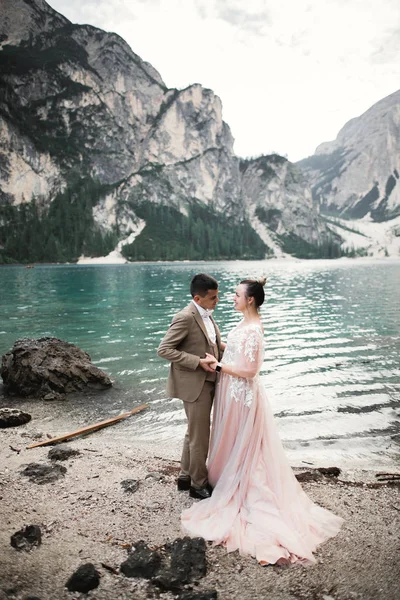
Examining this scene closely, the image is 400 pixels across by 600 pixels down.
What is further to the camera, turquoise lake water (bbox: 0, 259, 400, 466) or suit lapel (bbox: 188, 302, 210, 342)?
turquoise lake water (bbox: 0, 259, 400, 466)

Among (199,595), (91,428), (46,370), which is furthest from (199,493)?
(46,370)

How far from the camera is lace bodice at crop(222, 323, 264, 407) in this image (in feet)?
15.7

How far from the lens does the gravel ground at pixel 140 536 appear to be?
3.48 m

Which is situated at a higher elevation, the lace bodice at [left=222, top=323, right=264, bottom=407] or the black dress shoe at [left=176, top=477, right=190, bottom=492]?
the lace bodice at [left=222, top=323, right=264, bottom=407]

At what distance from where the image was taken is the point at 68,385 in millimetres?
11508

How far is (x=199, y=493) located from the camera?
16.9 feet

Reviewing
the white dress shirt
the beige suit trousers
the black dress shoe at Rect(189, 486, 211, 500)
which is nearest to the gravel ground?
the black dress shoe at Rect(189, 486, 211, 500)

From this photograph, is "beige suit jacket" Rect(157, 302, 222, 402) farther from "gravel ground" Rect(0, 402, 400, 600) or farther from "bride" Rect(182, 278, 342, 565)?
"gravel ground" Rect(0, 402, 400, 600)

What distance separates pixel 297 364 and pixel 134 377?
6470mm

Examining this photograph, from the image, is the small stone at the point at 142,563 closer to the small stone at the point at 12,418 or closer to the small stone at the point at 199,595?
the small stone at the point at 199,595

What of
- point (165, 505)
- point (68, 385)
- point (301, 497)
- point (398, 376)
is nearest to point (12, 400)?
point (68, 385)

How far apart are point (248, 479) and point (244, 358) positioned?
1583 mm

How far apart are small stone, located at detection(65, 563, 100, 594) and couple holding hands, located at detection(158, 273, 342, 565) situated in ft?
4.05

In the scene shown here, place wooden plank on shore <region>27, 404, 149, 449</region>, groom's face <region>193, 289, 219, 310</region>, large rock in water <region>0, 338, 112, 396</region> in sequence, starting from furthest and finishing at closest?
large rock in water <region>0, 338, 112, 396</region>
wooden plank on shore <region>27, 404, 149, 449</region>
groom's face <region>193, 289, 219, 310</region>
